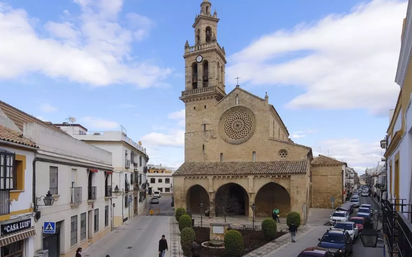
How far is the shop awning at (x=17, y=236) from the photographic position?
34.6ft

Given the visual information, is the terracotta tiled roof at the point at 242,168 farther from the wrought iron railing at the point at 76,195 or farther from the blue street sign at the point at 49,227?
the blue street sign at the point at 49,227

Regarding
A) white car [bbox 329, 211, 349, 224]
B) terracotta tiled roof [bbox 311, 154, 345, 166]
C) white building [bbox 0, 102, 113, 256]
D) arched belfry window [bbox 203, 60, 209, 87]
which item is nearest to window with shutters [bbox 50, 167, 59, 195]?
white building [bbox 0, 102, 113, 256]

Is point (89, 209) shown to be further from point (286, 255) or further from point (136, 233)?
point (286, 255)

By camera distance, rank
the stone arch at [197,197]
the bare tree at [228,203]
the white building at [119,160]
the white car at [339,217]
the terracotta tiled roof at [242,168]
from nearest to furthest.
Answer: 1. the white car at [339,217]
2. the white building at [119,160]
3. the terracotta tiled roof at [242,168]
4. the bare tree at [228,203]
5. the stone arch at [197,197]

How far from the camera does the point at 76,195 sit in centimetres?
1756

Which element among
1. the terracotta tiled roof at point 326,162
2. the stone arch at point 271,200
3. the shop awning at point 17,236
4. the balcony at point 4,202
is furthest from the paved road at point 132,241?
the terracotta tiled roof at point 326,162

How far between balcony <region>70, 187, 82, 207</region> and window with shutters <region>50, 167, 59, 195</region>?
1.83 m

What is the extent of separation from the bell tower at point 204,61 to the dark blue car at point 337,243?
21778 mm

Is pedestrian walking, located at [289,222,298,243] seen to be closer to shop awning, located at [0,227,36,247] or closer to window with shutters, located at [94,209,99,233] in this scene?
window with shutters, located at [94,209,99,233]

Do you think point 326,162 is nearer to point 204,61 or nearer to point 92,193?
point 204,61

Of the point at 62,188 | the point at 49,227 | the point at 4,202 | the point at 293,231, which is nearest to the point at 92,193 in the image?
the point at 62,188

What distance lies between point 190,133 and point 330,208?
61.8 feet

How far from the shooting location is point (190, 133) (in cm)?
3797

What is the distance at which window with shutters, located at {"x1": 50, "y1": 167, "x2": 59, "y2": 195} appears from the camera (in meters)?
14.9
